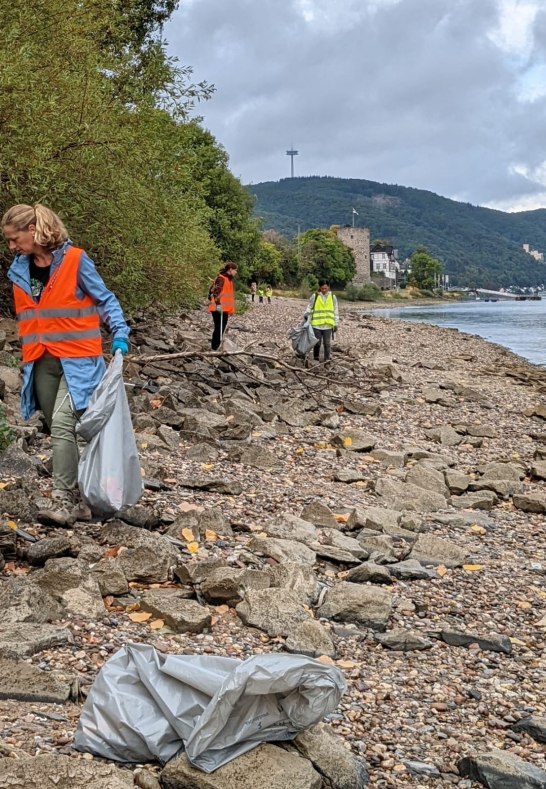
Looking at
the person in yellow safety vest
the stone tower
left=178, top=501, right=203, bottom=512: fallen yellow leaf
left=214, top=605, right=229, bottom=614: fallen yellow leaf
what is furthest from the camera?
the stone tower

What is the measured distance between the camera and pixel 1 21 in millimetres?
10562

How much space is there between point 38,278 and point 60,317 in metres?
0.32

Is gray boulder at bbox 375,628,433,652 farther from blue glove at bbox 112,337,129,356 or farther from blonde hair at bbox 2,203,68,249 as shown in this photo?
blonde hair at bbox 2,203,68,249

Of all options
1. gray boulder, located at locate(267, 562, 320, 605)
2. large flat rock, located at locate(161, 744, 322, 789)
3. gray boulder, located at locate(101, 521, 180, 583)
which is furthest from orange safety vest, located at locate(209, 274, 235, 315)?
large flat rock, located at locate(161, 744, 322, 789)

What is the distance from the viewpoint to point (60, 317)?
17.8 feet

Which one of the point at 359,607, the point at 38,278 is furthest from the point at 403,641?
the point at 38,278

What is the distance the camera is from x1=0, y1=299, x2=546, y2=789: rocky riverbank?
131 inches

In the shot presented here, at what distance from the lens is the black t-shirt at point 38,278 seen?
5.40 meters

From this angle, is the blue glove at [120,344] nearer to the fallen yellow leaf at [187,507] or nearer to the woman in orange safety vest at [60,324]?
the woman in orange safety vest at [60,324]

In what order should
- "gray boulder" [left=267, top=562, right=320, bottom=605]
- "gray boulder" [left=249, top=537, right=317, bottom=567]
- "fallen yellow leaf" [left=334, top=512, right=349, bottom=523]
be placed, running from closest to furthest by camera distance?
"gray boulder" [left=267, top=562, right=320, bottom=605] < "gray boulder" [left=249, top=537, right=317, bottom=567] < "fallen yellow leaf" [left=334, top=512, right=349, bottom=523]

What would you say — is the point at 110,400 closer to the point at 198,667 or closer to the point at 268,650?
the point at 268,650

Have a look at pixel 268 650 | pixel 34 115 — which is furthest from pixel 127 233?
pixel 268 650

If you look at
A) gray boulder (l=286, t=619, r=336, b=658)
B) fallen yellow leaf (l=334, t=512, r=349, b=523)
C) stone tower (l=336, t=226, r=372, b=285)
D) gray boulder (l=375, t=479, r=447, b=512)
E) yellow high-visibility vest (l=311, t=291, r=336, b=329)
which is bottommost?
gray boulder (l=375, t=479, r=447, b=512)

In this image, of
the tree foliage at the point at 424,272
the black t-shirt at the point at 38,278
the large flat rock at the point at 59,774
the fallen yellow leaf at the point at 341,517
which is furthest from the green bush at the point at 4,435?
the tree foliage at the point at 424,272
